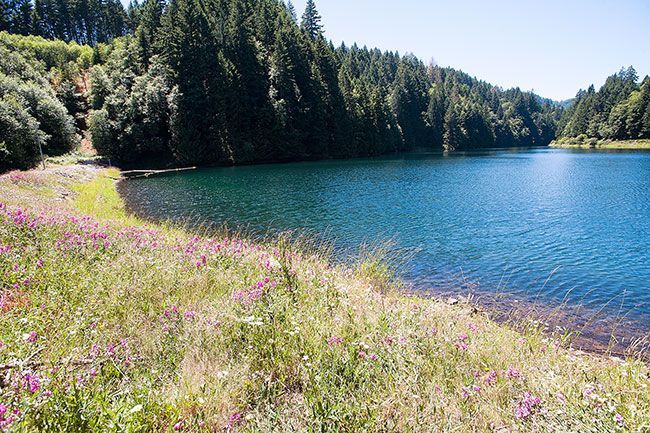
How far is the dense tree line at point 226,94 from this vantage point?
212 feet

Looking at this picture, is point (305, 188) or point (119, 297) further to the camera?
point (305, 188)

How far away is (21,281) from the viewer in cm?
554

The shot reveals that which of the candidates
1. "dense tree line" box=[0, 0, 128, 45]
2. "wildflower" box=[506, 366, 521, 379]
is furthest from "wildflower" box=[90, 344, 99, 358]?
"dense tree line" box=[0, 0, 128, 45]

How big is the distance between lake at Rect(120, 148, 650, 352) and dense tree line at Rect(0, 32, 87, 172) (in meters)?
9.88

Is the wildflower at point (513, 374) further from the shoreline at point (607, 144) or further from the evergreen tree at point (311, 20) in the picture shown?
the shoreline at point (607, 144)

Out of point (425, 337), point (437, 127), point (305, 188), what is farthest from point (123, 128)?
point (437, 127)

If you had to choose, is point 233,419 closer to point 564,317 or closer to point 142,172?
point 564,317

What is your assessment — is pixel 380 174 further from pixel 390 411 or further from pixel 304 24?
pixel 304 24

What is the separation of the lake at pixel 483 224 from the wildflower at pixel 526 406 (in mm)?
8217

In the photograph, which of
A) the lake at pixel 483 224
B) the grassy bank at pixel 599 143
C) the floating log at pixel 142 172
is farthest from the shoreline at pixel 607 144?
the floating log at pixel 142 172

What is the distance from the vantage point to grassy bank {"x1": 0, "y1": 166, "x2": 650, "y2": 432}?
3.32 meters

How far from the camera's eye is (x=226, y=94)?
70062 millimetres

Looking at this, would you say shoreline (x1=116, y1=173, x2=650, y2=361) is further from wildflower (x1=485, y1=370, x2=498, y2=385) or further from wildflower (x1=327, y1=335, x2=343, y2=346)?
wildflower (x1=327, y1=335, x2=343, y2=346)

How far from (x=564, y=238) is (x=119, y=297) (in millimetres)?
21459
